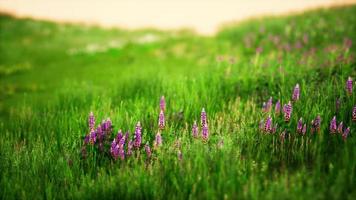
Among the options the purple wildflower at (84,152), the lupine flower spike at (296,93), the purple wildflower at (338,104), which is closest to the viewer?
the purple wildflower at (84,152)

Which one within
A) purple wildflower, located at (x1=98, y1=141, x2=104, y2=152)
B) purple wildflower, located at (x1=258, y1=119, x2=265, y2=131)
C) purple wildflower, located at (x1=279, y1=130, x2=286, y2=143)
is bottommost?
purple wildflower, located at (x1=98, y1=141, x2=104, y2=152)

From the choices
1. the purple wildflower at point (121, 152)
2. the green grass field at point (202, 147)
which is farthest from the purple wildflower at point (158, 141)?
the purple wildflower at point (121, 152)

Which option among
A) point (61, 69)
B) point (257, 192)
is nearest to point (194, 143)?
point (257, 192)

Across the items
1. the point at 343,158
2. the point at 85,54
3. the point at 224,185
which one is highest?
the point at 85,54

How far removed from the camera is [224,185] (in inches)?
102

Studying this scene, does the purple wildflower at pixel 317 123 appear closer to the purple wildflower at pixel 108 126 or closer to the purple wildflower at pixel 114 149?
the purple wildflower at pixel 114 149

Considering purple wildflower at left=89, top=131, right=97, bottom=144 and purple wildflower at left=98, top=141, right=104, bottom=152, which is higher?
purple wildflower at left=89, top=131, right=97, bottom=144

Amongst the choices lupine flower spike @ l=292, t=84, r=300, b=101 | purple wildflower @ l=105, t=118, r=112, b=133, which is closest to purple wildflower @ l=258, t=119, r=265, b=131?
lupine flower spike @ l=292, t=84, r=300, b=101

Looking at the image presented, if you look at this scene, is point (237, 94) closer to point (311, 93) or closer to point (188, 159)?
point (311, 93)

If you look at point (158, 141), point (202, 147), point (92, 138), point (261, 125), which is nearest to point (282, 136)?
point (261, 125)

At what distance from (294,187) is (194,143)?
37.0 inches

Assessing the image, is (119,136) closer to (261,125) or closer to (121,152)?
(121,152)

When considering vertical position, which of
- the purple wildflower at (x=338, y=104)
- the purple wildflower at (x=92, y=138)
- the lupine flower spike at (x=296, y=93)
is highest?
the lupine flower spike at (x=296, y=93)

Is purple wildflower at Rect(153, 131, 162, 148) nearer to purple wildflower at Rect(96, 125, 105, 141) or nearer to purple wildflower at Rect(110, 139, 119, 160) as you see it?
purple wildflower at Rect(110, 139, 119, 160)
